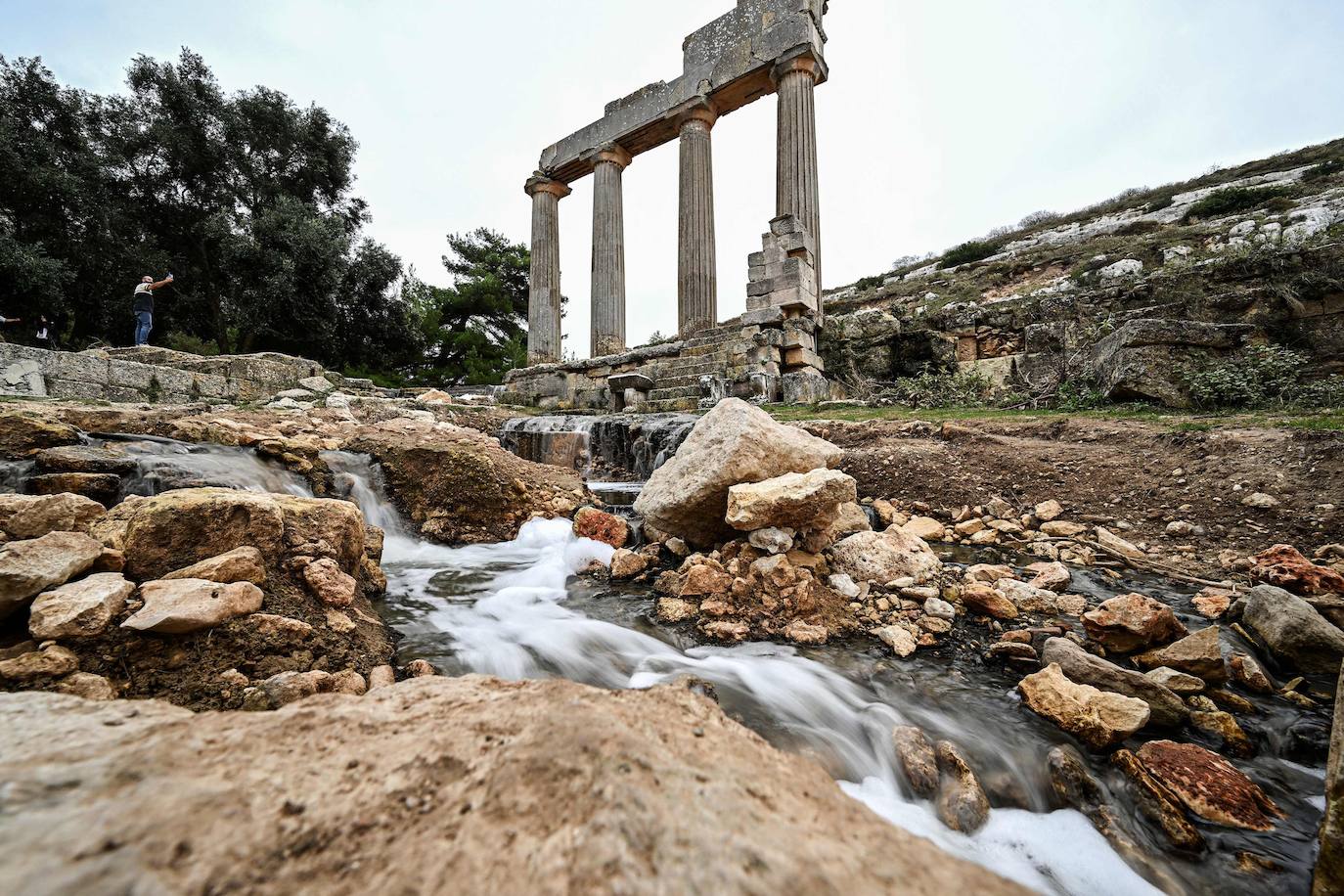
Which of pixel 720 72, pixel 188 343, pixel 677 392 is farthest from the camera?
pixel 188 343

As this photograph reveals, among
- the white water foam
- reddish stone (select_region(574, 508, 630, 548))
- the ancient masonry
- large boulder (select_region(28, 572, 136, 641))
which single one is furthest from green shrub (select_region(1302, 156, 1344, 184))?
large boulder (select_region(28, 572, 136, 641))

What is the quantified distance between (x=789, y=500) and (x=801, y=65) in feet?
36.1

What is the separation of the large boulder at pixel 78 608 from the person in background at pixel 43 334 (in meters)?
16.7

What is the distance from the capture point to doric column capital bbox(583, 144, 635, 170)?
42.0ft

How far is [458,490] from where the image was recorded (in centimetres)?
433

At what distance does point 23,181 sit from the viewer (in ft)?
43.8

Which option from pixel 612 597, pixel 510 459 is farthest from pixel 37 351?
pixel 612 597

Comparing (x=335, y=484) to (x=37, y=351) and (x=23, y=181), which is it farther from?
(x=23, y=181)

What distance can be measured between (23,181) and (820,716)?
22451 mm

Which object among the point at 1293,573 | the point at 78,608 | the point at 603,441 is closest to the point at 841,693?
the point at 1293,573

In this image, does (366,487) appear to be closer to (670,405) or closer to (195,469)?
(195,469)

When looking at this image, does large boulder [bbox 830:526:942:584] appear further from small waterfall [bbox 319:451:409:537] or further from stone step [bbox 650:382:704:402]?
stone step [bbox 650:382:704:402]

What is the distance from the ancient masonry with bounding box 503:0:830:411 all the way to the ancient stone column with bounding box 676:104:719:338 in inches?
0.9

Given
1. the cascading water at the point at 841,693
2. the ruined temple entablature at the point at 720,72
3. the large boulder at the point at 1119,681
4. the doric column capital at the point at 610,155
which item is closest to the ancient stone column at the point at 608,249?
the doric column capital at the point at 610,155
